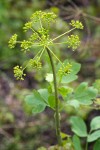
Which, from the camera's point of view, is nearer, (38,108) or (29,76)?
(38,108)

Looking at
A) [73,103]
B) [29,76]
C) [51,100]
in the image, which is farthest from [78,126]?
[29,76]

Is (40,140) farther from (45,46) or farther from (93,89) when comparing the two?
(45,46)

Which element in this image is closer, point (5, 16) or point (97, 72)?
point (97, 72)

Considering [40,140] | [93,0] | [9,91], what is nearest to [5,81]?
[9,91]

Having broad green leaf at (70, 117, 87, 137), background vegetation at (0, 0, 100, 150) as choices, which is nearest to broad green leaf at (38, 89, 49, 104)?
broad green leaf at (70, 117, 87, 137)

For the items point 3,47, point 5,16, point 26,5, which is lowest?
point 3,47

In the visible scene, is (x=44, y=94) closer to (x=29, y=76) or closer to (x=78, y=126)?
(x=78, y=126)
